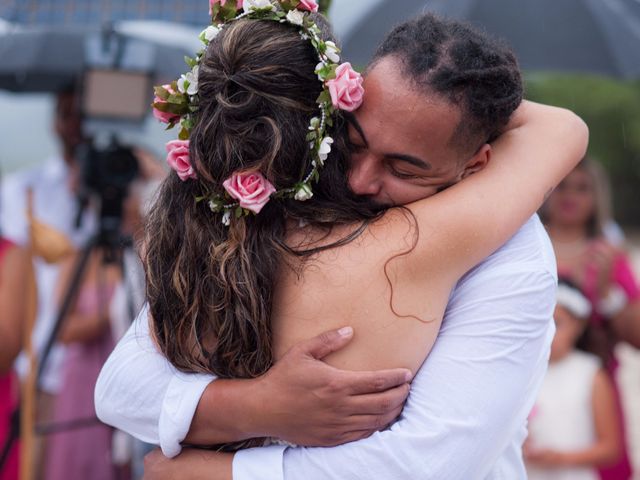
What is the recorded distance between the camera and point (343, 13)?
3844 mm

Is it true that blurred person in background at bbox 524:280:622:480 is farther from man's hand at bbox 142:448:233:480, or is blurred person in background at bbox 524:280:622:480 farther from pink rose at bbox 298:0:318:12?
pink rose at bbox 298:0:318:12

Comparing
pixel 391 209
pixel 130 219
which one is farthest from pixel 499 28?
pixel 391 209

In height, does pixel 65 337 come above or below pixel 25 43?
below

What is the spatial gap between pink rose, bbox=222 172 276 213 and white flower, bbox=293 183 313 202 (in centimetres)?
5

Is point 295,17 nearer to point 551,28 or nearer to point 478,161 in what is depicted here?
point 478,161

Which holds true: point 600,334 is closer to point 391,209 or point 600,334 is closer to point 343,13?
point 343,13

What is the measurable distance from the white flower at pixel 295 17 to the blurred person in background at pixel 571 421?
2172mm

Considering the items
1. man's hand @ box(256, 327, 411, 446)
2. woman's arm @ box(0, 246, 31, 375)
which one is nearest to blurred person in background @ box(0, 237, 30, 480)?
woman's arm @ box(0, 246, 31, 375)

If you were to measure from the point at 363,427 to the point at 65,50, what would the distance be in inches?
126

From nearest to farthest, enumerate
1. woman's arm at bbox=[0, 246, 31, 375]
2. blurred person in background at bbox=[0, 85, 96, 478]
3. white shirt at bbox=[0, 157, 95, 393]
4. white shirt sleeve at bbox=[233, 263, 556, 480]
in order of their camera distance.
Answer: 1. white shirt sleeve at bbox=[233, 263, 556, 480]
2. woman's arm at bbox=[0, 246, 31, 375]
3. blurred person in background at bbox=[0, 85, 96, 478]
4. white shirt at bbox=[0, 157, 95, 393]

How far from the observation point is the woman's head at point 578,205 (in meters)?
3.99

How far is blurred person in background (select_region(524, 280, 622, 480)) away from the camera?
3.36 m

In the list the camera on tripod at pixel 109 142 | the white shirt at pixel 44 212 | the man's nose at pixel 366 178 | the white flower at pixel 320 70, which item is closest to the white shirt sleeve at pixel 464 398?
the man's nose at pixel 366 178

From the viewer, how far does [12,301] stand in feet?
10.2
